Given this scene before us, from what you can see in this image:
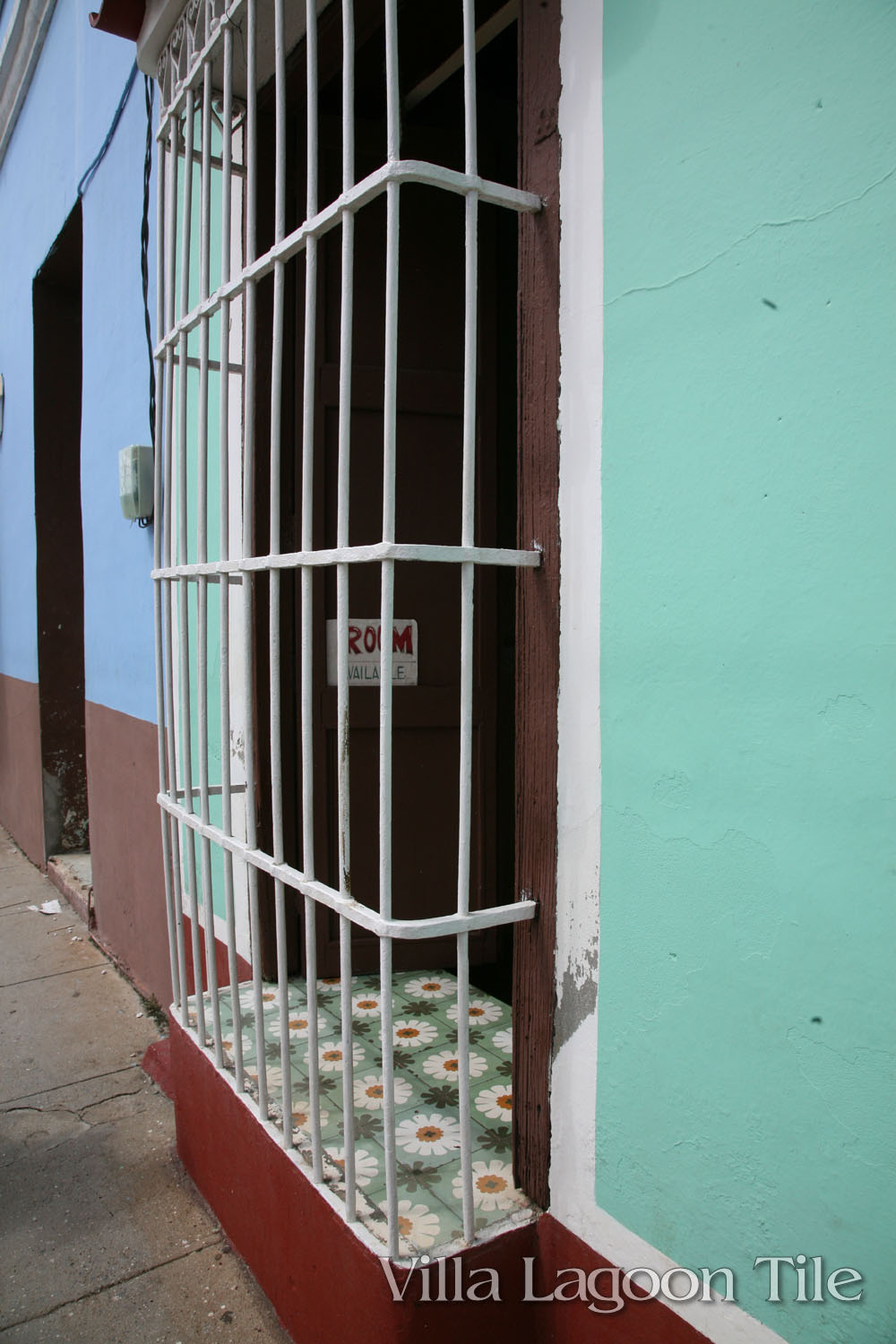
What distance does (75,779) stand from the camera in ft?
17.3

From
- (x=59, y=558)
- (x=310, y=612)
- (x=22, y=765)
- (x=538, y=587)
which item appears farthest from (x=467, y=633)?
(x=22, y=765)

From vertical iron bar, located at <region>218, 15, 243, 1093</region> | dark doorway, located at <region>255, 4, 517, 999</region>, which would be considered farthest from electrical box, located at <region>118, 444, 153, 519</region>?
vertical iron bar, located at <region>218, 15, 243, 1093</region>

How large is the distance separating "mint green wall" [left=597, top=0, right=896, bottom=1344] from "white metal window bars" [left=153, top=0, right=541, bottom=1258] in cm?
24

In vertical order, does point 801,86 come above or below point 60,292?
below

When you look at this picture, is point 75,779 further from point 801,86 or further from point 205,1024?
point 801,86

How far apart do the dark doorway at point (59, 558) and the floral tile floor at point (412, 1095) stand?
3.13 m

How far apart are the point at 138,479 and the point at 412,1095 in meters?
2.27

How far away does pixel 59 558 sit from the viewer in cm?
516

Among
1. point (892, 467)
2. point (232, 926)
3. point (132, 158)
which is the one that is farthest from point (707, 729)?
point (132, 158)

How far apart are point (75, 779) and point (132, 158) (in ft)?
10.9

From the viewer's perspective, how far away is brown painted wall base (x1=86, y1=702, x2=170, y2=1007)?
10.8ft

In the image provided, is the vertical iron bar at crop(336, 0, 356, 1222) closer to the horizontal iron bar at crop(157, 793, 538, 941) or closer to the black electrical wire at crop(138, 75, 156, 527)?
the horizontal iron bar at crop(157, 793, 538, 941)

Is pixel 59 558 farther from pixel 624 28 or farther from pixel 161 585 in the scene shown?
pixel 624 28

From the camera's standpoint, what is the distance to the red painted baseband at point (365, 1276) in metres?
1.40
